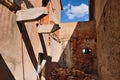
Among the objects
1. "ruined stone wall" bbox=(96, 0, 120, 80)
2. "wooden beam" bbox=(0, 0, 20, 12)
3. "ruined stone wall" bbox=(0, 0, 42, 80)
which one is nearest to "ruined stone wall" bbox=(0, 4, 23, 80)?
"ruined stone wall" bbox=(0, 0, 42, 80)

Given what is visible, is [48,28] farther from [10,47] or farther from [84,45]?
[84,45]

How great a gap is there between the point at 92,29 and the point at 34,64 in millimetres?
7231

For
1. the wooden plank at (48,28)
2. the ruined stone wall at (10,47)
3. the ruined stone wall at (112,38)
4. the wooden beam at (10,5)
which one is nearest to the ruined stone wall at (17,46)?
the ruined stone wall at (10,47)

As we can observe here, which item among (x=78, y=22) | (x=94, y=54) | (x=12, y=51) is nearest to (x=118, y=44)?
(x=12, y=51)

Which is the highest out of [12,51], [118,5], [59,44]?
[118,5]

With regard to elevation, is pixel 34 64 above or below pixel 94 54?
above

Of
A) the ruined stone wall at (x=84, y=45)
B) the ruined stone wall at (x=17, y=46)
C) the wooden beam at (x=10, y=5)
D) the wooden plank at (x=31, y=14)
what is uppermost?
the wooden beam at (x=10, y=5)

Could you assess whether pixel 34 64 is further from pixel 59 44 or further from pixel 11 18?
pixel 59 44

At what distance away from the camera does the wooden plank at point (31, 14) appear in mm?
4955

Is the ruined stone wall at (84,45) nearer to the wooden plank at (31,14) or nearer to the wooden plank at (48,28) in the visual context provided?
A: the wooden plank at (48,28)

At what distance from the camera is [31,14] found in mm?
5098

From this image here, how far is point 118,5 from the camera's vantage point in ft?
14.8

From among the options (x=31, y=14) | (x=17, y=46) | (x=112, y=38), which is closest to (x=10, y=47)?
(x=17, y=46)

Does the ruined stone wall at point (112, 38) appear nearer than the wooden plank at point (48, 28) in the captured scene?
Yes
